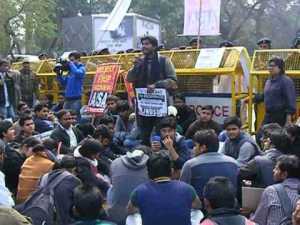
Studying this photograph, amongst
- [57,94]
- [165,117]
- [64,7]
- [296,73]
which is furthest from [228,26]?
[165,117]

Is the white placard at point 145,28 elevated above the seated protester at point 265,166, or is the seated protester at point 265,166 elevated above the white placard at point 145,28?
the white placard at point 145,28

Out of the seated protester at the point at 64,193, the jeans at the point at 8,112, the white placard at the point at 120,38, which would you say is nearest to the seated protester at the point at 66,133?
the seated protester at the point at 64,193

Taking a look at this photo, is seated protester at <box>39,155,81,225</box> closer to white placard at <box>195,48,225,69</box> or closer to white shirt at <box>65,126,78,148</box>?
white shirt at <box>65,126,78,148</box>

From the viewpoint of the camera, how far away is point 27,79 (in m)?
13.0

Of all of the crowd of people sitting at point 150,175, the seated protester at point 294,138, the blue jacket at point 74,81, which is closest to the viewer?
the crowd of people sitting at point 150,175

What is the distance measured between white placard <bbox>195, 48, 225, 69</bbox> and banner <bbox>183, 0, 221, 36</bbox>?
2.36ft

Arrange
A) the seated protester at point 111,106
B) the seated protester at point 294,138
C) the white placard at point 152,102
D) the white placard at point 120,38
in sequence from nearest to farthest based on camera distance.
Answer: the seated protester at point 294,138 → the white placard at point 152,102 → the seated protester at point 111,106 → the white placard at point 120,38

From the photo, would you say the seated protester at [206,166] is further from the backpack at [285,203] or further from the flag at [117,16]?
the flag at [117,16]

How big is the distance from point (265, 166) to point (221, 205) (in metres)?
1.62

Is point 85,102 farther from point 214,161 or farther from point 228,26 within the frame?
point 228,26

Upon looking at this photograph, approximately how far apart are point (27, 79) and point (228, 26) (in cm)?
3321

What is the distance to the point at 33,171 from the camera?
6117mm

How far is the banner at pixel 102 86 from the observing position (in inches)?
432

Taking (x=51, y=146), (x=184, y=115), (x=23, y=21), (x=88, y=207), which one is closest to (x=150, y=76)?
(x=51, y=146)
